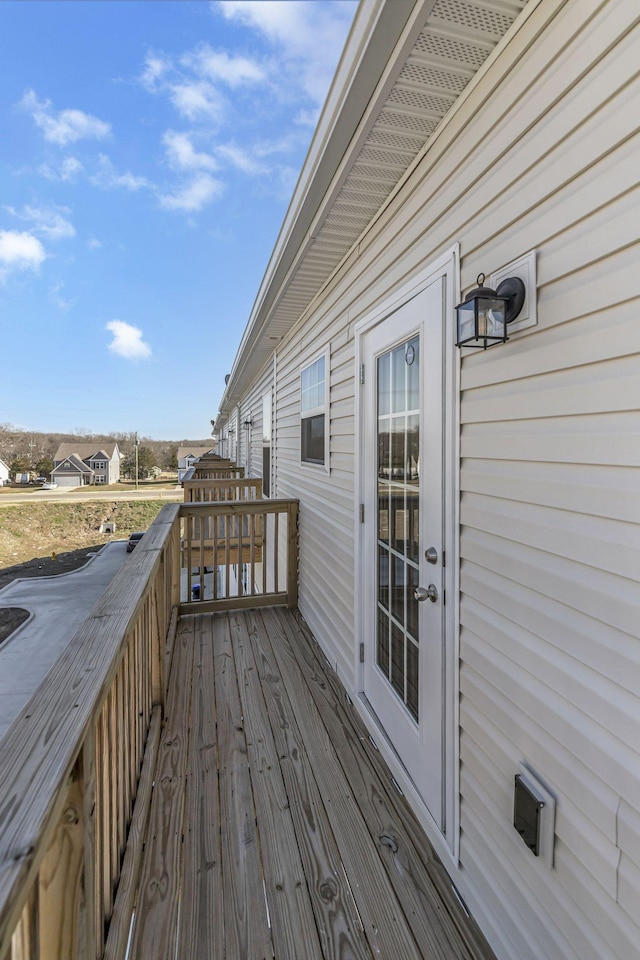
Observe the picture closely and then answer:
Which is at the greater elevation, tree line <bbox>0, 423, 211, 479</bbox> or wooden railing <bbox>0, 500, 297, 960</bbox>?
tree line <bbox>0, 423, 211, 479</bbox>

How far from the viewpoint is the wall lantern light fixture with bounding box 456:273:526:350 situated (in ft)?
4.50

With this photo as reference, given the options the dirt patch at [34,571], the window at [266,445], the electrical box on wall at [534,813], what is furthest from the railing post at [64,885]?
the dirt patch at [34,571]

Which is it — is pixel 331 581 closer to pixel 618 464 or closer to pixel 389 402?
pixel 389 402

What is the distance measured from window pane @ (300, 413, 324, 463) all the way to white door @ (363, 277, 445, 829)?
1.22 m

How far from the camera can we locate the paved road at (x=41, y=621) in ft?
26.5

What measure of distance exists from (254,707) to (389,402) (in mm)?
1958

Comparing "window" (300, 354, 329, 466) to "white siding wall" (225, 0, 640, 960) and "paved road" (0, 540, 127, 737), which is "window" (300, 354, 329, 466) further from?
"paved road" (0, 540, 127, 737)

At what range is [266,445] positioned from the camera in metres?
7.16

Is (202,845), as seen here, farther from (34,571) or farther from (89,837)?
(34,571)

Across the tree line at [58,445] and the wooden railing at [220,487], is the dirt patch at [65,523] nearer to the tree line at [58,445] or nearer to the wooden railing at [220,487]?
the wooden railing at [220,487]

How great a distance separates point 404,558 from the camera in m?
2.21

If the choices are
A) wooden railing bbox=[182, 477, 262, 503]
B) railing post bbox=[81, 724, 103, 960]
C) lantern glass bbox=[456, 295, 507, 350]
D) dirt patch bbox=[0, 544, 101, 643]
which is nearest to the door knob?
lantern glass bbox=[456, 295, 507, 350]

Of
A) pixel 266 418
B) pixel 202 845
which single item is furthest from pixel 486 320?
pixel 266 418

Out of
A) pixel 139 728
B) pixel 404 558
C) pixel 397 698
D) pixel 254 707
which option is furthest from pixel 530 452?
pixel 254 707
